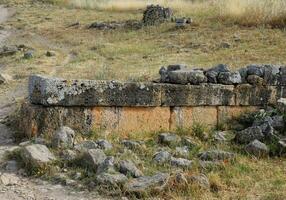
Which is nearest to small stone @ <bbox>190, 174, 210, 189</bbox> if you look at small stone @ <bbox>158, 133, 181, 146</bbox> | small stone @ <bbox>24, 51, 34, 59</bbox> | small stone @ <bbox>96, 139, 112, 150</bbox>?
small stone @ <bbox>96, 139, 112, 150</bbox>

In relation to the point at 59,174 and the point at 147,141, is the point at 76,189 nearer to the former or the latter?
the point at 59,174

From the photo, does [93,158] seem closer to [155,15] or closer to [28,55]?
[28,55]

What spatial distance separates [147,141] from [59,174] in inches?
65.8

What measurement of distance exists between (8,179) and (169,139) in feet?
7.42

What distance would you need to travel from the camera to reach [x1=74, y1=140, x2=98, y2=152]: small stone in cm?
654

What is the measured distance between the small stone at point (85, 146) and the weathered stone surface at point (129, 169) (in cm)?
71

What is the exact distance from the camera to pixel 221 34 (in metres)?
14.7

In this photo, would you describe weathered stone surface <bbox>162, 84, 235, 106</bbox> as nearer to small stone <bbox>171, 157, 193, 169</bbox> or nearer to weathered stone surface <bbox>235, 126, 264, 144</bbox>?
weathered stone surface <bbox>235, 126, 264, 144</bbox>

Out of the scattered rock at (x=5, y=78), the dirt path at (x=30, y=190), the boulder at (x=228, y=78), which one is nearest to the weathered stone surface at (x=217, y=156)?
the dirt path at (x=30, y=190)

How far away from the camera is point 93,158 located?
6.05 meters

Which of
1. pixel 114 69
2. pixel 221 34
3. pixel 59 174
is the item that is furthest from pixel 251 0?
pixel 59 174

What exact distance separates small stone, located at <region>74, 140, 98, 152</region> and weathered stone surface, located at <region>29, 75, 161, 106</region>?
67 centimetres

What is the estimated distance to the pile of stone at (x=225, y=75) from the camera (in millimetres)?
7867

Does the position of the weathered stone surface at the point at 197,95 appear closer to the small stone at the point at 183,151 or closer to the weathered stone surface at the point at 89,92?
the weathered stone surface at the point at 89,92
